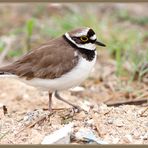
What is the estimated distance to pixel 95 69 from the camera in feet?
27.2

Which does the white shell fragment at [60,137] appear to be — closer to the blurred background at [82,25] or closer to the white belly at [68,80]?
the white belly at [68,80]

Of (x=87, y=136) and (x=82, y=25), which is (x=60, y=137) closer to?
(x=87, y=136)

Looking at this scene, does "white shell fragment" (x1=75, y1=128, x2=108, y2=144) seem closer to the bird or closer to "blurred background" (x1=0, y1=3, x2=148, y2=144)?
"blurred background" (x1=0, y1=3, x2=148, y2=144)

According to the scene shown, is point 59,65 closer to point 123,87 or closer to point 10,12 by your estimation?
point 123,87

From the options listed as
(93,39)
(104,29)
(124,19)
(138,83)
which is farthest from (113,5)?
(93,39)

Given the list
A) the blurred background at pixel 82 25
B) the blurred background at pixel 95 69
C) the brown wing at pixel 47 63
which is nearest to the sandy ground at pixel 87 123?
the blurred background at pixel 95 69

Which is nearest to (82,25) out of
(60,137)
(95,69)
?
(95,69)

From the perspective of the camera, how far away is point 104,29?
9.35 meters

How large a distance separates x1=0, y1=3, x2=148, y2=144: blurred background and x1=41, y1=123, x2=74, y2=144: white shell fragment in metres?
0.15

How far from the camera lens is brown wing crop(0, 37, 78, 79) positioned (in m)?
5.68

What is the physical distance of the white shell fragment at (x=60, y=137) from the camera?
198 inches

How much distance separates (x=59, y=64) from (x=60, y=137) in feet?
3.01

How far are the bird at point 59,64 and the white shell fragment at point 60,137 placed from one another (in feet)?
1.94

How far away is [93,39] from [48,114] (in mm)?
864
